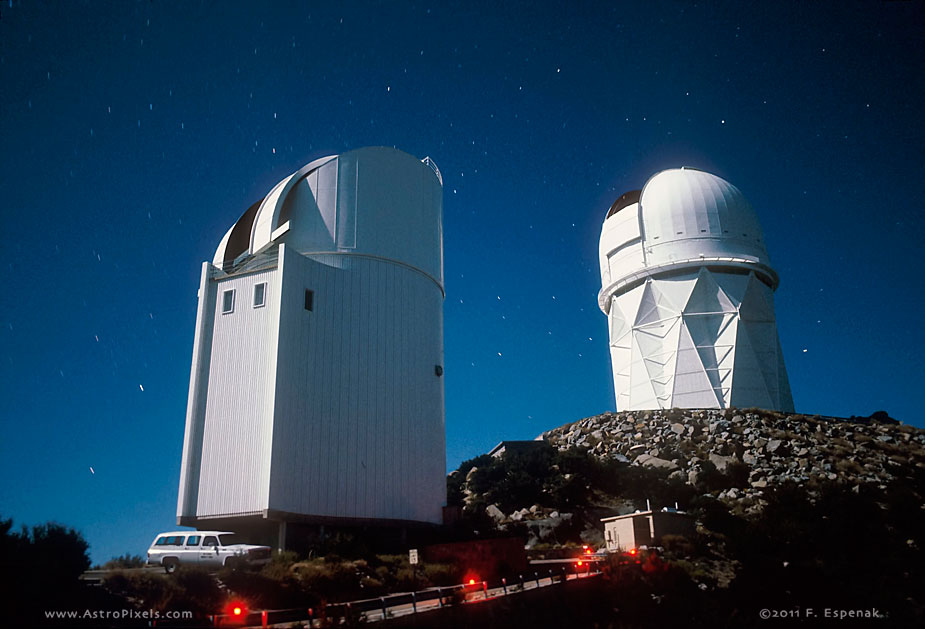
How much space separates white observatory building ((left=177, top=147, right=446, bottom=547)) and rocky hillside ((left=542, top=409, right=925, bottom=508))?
12.8 meters

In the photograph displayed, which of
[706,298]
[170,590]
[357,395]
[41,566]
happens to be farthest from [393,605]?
[706,298]

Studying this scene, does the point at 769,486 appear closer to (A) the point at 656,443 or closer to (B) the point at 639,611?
(A) the point at 656,443

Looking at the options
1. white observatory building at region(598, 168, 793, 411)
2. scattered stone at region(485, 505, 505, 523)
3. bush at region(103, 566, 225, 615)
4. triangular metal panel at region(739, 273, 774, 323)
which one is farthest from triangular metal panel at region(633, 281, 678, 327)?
bush at region(103, 566, 225, 615)

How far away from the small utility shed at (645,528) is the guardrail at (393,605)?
3.79 m

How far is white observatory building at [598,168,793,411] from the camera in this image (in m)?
38.6

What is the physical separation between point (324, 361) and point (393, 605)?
→ 9574 mm

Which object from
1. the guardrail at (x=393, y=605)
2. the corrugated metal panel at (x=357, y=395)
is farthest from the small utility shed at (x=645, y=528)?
the corrugated metal panel at (x=357, y=395)

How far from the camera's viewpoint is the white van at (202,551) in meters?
17.0

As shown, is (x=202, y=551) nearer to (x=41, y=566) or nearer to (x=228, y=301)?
(x=41, y=566)

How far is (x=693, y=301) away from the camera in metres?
39.7

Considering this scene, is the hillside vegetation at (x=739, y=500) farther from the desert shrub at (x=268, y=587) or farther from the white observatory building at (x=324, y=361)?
the desert shrub at (x=268, y=587)

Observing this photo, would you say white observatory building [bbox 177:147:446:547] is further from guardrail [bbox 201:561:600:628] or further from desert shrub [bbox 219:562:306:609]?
guardrail [bbox 201:561:600:628]

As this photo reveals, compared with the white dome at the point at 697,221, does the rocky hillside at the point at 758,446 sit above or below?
below

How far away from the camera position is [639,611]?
55.3ft
